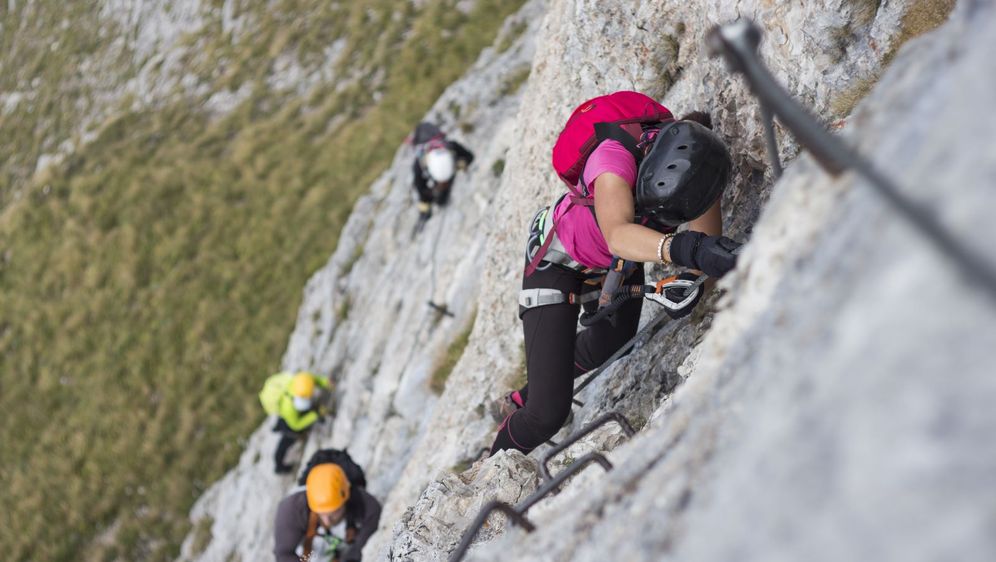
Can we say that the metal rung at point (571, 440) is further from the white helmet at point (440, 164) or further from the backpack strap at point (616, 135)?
the white helmet at point (440, 164)

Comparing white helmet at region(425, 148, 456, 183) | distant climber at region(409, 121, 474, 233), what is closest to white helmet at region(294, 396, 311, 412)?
distant climber at region(409, 121, 474, 233)

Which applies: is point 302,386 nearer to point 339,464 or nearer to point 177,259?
point 339,464

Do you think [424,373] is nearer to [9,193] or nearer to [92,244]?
[92,244]

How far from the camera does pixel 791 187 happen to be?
2.49m

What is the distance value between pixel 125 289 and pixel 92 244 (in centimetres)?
279

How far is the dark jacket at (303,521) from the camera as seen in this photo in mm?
8734

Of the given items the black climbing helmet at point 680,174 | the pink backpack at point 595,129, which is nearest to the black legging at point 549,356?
the pink backpack at point 595,129

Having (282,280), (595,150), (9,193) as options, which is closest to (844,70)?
(595,150)

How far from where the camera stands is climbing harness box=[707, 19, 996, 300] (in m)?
1.40

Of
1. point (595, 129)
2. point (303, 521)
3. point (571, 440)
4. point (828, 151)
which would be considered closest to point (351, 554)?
point (303, 521)

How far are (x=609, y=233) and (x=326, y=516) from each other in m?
6.42

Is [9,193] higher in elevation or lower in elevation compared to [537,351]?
higher

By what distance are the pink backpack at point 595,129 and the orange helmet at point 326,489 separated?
556cm

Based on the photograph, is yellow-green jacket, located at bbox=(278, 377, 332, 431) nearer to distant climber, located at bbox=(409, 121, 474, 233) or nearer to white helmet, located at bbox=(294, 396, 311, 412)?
white helmet, located at bbox=(294, 396, 311, 412)
